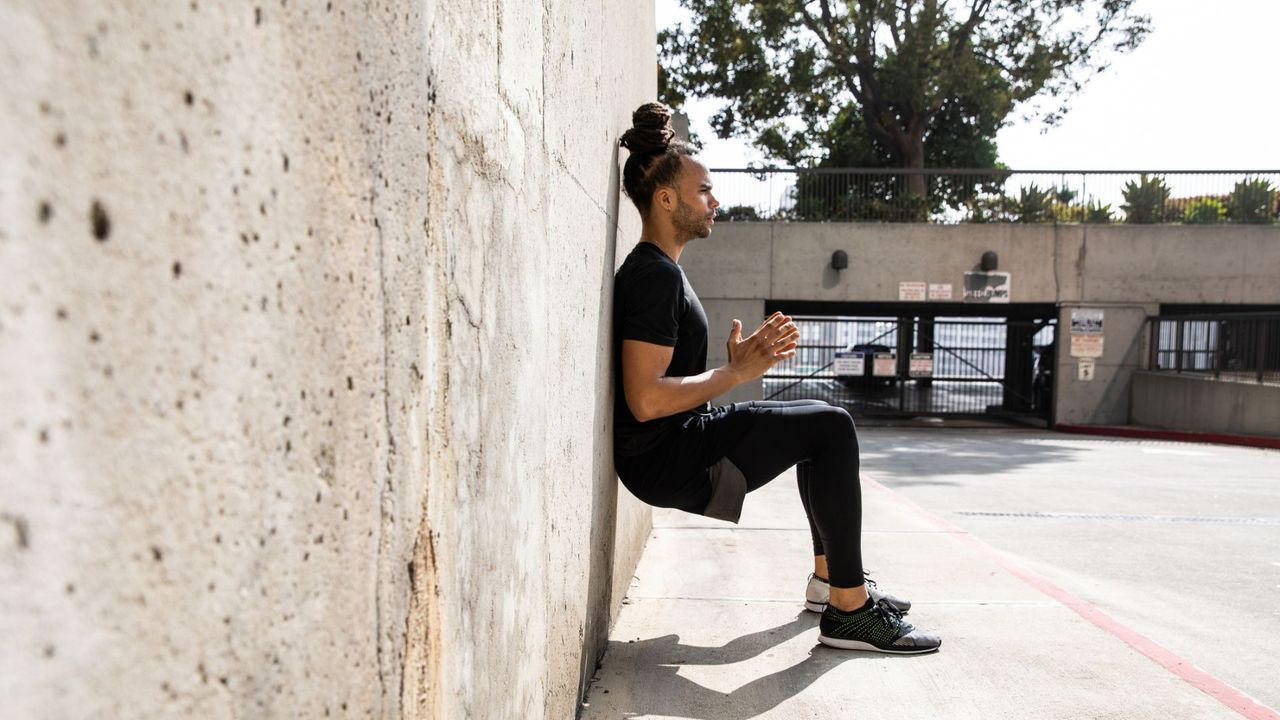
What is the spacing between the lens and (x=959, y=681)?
3.21 m

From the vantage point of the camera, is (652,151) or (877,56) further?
(877,56)

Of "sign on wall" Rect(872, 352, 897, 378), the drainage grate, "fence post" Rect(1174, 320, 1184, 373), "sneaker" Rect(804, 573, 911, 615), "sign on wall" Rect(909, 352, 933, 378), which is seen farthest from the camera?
"sign on wall" Rect(872, 352, 897, 378)

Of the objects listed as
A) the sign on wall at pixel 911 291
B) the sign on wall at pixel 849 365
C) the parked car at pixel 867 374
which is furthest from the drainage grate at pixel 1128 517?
the parked car at pixel 867 374

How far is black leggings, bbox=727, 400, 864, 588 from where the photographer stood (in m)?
3.45

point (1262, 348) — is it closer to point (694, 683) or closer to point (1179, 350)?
point (1179, 350)

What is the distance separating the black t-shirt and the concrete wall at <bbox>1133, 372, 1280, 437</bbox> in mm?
14905

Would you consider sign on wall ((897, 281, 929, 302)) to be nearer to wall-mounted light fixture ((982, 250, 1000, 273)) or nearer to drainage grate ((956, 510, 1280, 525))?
wall-mounted light fixture ((982, 250, 1000, 273))

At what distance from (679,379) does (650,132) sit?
3.27ft

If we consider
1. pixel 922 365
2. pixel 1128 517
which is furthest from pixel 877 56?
pixel 1128 517

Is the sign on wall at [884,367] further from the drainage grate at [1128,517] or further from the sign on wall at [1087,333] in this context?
the drainage grate at [1128,517]

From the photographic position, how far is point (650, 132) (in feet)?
11.6

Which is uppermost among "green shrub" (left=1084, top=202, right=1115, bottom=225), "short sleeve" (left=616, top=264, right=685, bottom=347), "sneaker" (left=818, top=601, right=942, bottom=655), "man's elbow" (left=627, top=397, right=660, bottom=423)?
"green shrub" (left=1084, top=202, right=1115, bottom=225)

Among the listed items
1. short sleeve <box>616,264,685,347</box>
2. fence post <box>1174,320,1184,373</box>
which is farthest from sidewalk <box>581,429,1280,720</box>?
fence post <box>1174,320,1184,373</box>

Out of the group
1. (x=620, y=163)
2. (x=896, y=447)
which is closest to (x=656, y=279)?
(x=620, y=163)
